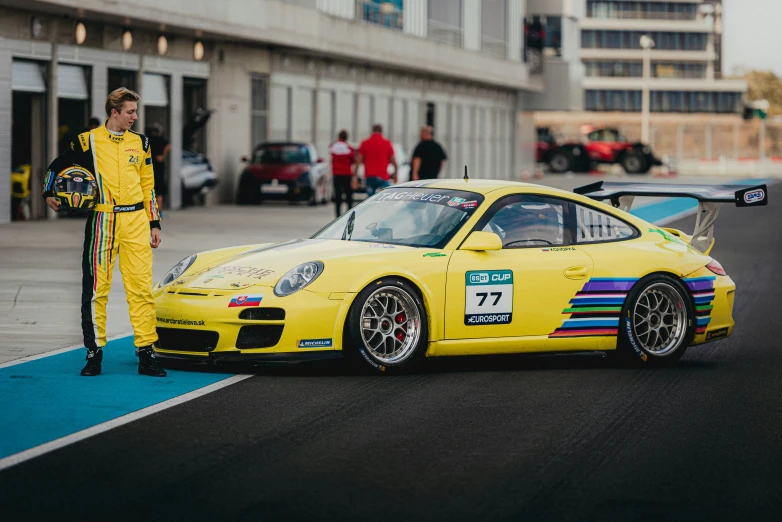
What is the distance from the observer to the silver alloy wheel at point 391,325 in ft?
30.1

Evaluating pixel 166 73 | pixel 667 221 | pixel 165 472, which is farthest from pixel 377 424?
pixel 166 73

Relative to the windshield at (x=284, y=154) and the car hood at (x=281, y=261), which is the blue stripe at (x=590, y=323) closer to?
the car hood at (x=281, y=261)

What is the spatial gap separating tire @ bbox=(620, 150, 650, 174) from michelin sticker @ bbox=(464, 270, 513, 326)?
5930cm

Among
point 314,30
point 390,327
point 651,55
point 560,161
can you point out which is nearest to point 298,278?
point 390,327

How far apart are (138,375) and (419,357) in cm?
168

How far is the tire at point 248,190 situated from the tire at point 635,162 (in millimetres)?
35626

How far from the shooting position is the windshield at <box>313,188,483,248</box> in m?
9.70

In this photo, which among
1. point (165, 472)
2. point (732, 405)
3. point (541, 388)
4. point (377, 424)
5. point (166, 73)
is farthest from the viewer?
point (166, 73)

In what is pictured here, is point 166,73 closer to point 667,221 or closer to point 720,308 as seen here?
point 667,221

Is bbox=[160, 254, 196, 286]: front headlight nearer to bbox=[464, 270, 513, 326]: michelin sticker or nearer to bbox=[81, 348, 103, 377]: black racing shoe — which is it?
bbox=[81, 348, 103, 377]: black racing shoe

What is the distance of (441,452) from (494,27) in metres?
52.9

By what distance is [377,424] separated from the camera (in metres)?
7.51

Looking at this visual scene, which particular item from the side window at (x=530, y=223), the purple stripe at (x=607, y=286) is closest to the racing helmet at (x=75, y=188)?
the side window at (x=530, y=223)

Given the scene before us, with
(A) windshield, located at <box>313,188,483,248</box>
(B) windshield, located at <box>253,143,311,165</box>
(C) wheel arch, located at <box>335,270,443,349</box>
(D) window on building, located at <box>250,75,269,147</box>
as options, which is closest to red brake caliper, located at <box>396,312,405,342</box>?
(C) wheel arch, located at <box>335,270,443,349</box>
